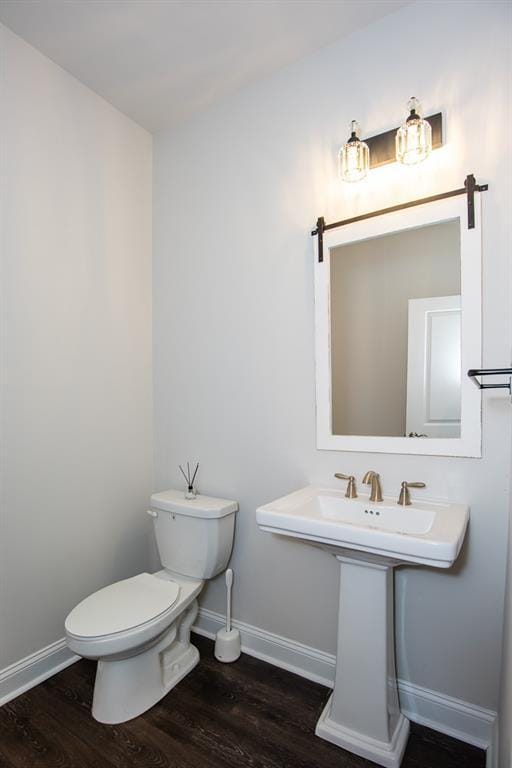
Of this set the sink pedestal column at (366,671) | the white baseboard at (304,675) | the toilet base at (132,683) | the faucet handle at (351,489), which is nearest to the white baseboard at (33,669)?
the white baseboard at (304,675)

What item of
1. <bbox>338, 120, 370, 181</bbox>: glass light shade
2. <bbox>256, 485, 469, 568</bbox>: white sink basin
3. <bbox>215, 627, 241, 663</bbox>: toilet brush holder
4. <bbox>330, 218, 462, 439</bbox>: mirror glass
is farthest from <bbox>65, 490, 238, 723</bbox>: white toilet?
<bbox>338, 120, 370, 181</bbox>: glass light shade

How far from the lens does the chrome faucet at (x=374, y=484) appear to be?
1.57 metres

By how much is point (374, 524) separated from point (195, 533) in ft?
2.75

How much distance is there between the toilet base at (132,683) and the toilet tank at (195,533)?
0.94ft

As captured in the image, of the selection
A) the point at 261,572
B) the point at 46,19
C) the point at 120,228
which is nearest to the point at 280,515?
the point at 261,572

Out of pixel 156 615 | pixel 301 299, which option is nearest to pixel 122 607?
pixel 156 615

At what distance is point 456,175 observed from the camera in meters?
→ 1.49

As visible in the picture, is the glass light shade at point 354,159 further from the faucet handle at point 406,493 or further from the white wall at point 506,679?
the white wall at point 506,679

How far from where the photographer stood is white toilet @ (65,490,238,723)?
1486mm

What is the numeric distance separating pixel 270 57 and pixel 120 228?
1084 mm

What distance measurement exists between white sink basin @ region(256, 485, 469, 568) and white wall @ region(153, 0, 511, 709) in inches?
4.9

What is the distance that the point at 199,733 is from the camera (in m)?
1.49

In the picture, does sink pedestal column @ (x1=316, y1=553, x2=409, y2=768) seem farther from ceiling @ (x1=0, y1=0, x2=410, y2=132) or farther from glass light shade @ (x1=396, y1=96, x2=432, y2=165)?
ceiling @ (x1=0, y1=0, x2=410, y2=132)

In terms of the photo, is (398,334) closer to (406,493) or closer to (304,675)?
(406,493)
